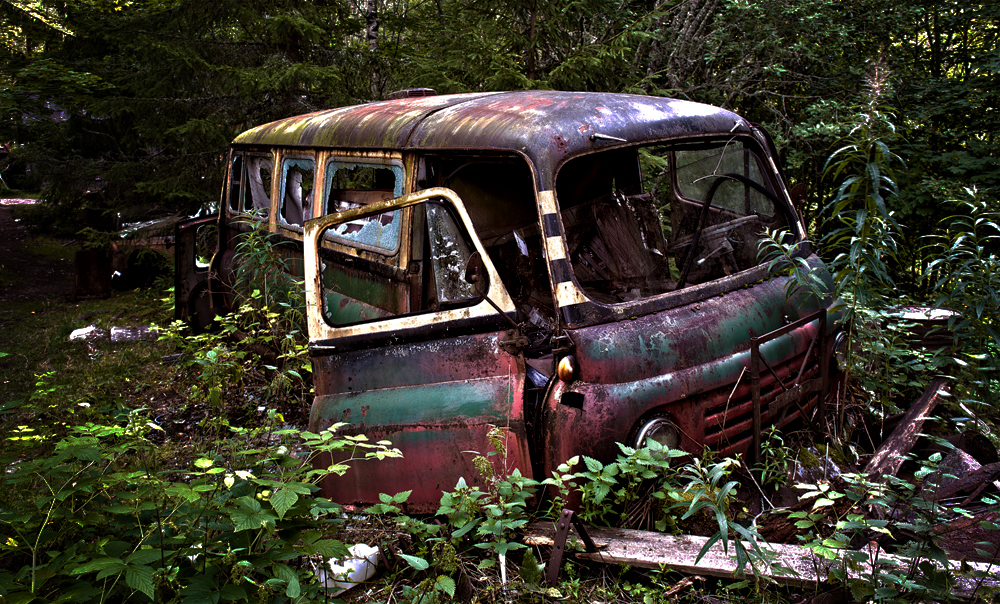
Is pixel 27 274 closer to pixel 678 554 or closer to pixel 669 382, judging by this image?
pixel 669 382

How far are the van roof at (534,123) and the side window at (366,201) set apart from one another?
0.53ft

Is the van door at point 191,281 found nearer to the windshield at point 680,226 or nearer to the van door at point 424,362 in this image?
the van door at point 424,362

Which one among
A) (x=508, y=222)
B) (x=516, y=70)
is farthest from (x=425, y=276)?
(x=516, y=70)

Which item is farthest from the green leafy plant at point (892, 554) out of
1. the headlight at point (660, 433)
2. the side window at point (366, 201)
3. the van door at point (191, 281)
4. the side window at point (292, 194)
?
the van door at point (191, 281)

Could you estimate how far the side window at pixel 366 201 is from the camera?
3.53m

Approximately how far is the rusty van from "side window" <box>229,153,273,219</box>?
59.0 inches

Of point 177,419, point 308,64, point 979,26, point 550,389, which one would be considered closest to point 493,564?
point 550,389

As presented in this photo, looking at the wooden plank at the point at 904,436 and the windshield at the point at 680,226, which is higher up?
the windshield at the point at 680,226

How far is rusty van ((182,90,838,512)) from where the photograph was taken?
276cm

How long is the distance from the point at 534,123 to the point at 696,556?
6.64 ft

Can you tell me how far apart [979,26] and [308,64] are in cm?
835

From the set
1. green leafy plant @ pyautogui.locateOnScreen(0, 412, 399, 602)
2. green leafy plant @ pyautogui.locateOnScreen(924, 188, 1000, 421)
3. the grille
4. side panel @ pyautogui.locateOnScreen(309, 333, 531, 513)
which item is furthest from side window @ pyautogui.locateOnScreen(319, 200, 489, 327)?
green leafy plant @ pyautogui.locateOnScreen(924, 188, 1000, 421)

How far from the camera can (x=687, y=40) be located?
343 inches

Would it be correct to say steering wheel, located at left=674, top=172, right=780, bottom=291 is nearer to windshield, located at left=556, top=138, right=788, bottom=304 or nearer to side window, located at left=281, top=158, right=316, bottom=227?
windshield, located at left=556, top=138, right=788, bottom=304
